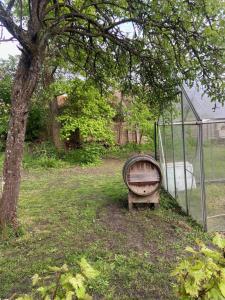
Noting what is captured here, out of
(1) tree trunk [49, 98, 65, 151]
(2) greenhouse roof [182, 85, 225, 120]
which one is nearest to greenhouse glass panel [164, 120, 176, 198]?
(2) greenhouse roof [182, 85, 225, 120]

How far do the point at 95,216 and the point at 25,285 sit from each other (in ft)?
7.80

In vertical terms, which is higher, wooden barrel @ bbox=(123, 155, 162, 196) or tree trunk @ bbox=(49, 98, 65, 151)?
tree trunk @ bbox=(49, 98, 65, 151)

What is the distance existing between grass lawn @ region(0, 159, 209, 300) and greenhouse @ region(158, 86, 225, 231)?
0.30 meters

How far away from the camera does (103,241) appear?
4.53m

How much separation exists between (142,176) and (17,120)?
2375mm

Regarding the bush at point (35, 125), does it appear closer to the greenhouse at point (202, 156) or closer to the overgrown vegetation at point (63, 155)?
the overgrown vegetation at point (63, 155)

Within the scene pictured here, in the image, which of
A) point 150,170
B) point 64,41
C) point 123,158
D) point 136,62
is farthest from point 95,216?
point 123,158

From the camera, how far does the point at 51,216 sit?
5707 mm

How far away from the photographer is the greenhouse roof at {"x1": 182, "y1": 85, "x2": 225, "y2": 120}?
4930 mm

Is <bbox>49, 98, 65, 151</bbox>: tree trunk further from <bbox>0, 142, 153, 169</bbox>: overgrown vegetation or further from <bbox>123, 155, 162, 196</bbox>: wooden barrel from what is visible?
<bbox>123, 155, 162, 196</bbox>: wooden barrel

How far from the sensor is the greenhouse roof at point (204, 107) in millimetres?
4930

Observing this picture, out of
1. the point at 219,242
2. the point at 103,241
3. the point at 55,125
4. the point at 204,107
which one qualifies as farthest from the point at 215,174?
the point at 55,125

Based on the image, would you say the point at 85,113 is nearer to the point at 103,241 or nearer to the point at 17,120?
the point at 17,120

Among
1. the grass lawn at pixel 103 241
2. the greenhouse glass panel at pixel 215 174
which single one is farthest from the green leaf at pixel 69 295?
the greenhouse glass panel at pixel 215 174
